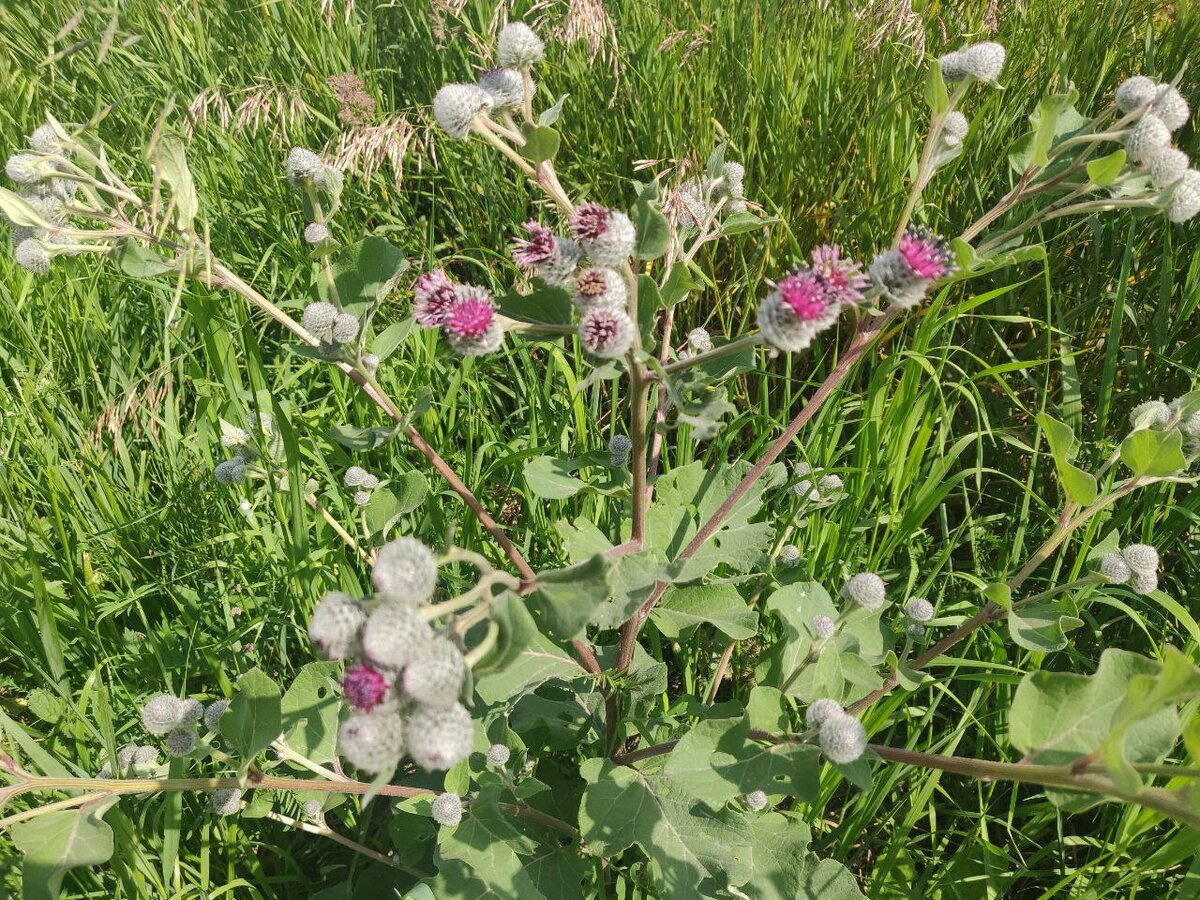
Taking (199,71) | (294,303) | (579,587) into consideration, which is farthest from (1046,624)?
(199,71)

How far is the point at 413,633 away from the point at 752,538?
106 centimetres

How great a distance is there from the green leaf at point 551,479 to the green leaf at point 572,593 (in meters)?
0.61

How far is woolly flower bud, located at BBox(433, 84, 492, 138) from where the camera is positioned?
145 cm

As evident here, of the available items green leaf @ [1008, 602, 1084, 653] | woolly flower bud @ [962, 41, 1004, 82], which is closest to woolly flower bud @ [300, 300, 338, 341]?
woolly flower bud @ [962, 41, 1004, 82]

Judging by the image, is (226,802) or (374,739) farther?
(226,802)

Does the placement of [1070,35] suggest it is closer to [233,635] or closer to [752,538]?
[752,538]

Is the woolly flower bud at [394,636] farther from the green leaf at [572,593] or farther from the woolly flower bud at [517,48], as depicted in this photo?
the woolly flower bud at [517,48]

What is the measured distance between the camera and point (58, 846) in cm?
136

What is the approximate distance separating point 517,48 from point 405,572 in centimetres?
105

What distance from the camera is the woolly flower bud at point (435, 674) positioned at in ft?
3.40

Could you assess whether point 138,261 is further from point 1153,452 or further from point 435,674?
point 1153,452

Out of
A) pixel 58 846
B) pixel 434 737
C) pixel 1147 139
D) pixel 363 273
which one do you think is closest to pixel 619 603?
pixel 434 737

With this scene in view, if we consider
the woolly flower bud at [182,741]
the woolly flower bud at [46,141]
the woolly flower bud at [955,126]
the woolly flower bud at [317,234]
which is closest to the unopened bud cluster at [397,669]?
the woolly flower bud at [182,741]

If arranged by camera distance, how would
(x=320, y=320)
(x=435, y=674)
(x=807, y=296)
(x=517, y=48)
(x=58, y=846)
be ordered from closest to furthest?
(x=435, y=674)
(x=807, y=296)
(x=58, y=846)
(x=517, y=48)
(x=320, y=320)
